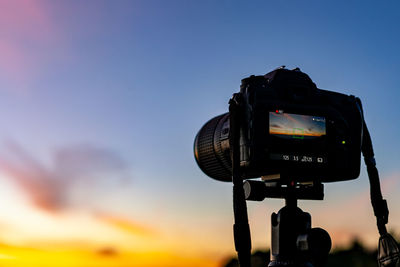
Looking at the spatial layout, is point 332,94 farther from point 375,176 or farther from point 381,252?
point 381,252

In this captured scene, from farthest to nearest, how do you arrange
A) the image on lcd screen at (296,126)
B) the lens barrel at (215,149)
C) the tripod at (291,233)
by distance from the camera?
1. the lens barrel at (215,149)
2. the image on lcd screen at (296,126)
3. the tripod at (291,233)

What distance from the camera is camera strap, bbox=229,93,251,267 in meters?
3.60

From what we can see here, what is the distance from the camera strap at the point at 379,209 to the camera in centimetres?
415

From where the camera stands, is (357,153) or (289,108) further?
(357,153)

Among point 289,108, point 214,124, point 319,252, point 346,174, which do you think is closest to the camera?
point 319,252

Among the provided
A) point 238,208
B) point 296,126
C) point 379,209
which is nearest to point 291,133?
point 296,126

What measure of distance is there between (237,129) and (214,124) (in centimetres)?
76

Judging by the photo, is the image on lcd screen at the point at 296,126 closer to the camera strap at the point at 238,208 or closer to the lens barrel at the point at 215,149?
the camera strap at the point at 238,208

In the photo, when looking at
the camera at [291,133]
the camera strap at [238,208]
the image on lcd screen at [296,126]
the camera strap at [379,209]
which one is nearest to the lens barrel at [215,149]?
the camera at [291,133]

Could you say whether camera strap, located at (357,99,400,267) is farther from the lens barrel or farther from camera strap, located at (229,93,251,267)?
camera strap, located at (229,93,251,267)

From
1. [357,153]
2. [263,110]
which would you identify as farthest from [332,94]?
[263,110]

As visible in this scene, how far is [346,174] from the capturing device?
4066mm

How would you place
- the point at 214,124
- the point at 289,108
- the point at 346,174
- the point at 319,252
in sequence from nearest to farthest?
the point at 319,252 < the point at 289,108 < the point at 346,174 < the point at 214,124

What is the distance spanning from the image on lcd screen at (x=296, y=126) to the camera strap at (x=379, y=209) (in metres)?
0.64
